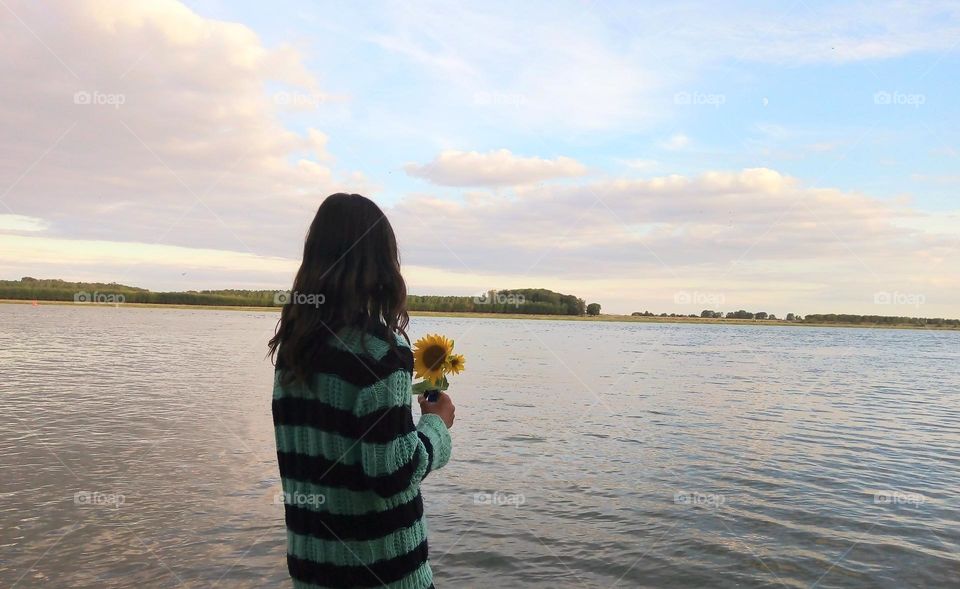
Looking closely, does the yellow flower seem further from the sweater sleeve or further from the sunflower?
the sweater sleeve

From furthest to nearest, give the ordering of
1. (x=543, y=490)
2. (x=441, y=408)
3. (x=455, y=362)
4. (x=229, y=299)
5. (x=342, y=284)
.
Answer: (x=229, y=299) < (x=543, y=490) < (x=455, y=362) < (x=441, y=408) < (x=342, y=284)

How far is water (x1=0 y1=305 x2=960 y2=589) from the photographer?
617cm

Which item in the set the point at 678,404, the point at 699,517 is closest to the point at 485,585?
the point at 699,517

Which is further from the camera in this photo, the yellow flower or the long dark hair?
the yellow flower

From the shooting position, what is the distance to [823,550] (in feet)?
22.5

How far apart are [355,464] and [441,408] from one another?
0.47 meters

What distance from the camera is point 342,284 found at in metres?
2.36

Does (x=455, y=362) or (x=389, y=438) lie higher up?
(x=455, y=362)

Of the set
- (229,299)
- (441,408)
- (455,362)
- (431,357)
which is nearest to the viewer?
(441,408)

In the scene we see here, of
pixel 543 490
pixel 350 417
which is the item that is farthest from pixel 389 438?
pixel 543 490

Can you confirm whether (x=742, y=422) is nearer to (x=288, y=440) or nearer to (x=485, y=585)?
(x=485, y=585)

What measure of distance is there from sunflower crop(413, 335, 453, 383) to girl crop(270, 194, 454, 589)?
1.18 ft

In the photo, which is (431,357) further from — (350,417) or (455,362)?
(350,417)

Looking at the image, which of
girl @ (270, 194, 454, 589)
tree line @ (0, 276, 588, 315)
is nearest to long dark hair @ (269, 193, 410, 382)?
girl @ (270, 194, 454, 589)
